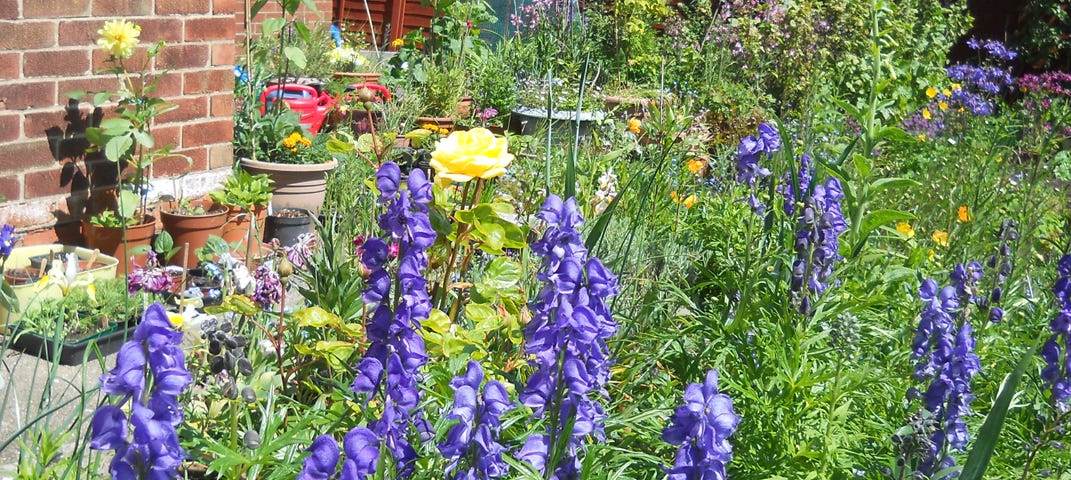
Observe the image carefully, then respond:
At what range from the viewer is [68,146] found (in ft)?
12.5

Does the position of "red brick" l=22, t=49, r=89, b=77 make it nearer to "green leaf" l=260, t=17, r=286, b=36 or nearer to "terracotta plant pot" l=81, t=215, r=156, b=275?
"terracotta plant pot" l=81, t=215, r=156, b=275

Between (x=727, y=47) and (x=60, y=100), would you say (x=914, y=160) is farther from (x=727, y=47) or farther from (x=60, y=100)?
(x=60, y=100)

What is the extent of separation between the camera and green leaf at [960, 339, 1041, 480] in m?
1.36

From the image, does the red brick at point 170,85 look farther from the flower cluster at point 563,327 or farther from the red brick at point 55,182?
the flower cluster at point 563,327

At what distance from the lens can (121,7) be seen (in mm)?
3842

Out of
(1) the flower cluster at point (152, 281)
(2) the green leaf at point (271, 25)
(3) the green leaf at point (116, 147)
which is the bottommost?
(3) the green leaf at point (116, 147)

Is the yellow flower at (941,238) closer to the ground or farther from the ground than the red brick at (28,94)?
closer to the ground

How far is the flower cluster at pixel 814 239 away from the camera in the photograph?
2328mm

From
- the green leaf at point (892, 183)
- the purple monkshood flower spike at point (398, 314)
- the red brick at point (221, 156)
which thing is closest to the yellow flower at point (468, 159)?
the purple monkshood flower spike at point (398, 314)

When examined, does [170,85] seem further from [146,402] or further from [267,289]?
[146,402]

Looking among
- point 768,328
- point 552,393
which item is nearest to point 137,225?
point 768,328

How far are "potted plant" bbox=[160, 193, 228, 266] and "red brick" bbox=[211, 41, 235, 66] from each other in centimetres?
62

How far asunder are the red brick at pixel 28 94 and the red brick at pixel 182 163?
554 millimetres

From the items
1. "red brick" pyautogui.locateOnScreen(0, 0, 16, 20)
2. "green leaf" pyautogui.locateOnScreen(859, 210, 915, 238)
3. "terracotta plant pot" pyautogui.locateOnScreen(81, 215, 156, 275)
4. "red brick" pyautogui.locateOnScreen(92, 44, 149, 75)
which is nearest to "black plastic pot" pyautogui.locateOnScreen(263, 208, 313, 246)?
"terracotta plant pot" pyautogui.locateOnScreen(81, 215, 156, 275)
